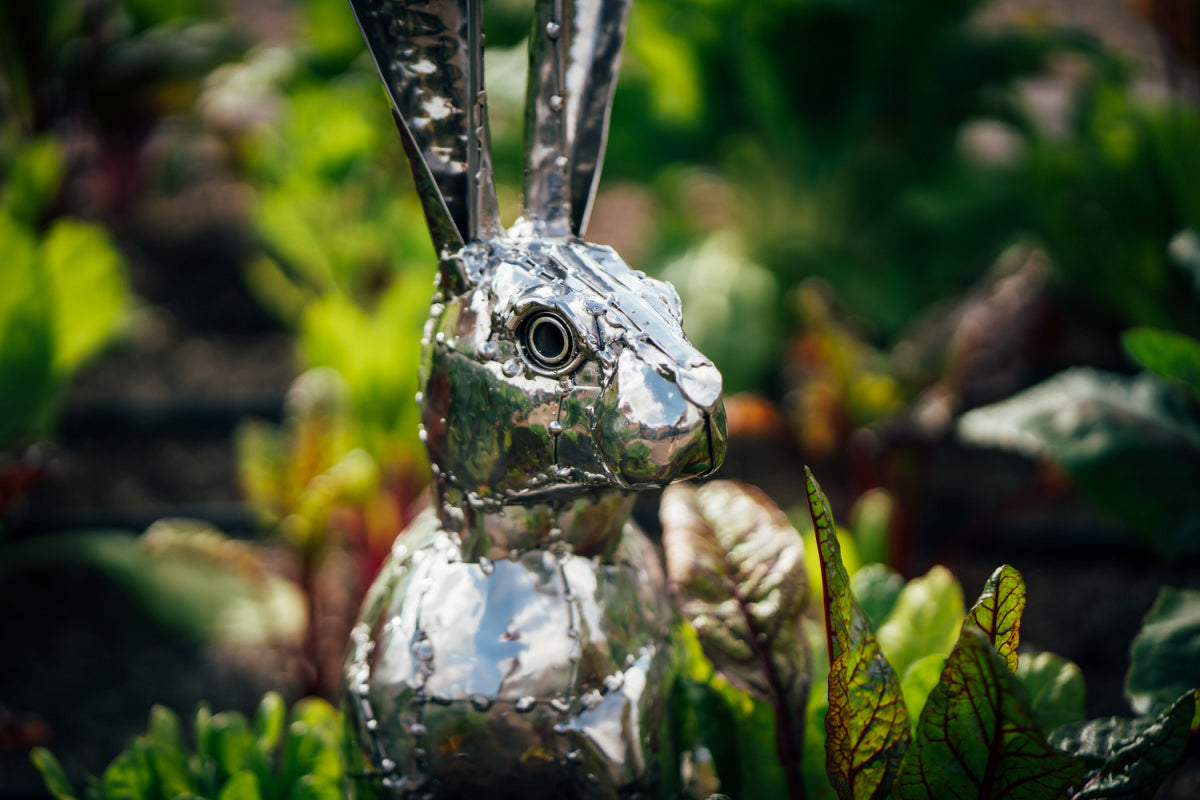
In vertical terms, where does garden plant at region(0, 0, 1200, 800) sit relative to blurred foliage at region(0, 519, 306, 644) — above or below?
above

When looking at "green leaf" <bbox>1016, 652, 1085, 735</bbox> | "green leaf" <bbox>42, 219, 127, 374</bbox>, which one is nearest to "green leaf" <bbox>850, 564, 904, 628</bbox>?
"green leaf" <bbox>1016, 652, 1085, 735</bbox>

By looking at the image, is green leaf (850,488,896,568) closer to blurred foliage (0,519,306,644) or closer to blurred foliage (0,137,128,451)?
blurred foliage (0,519,306,644)

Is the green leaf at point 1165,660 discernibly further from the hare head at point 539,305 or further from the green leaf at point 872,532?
the hare head at point 539,305

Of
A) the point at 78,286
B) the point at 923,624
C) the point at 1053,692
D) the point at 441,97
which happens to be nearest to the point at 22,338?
the point at 78,286

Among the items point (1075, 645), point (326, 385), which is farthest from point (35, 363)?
point (1075, 645)

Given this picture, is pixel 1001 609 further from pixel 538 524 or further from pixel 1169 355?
pixel 1169 355

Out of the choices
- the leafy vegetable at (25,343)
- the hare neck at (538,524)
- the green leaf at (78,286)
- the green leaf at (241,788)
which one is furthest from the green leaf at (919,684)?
the green leaf at (78,286)

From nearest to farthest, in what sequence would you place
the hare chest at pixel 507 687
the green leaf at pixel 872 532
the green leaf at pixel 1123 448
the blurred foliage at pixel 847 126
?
1. the hare chest at pixel 507 687
2. the green leaf at pixel 1123 448
3. the green leaf at pixel 872 532
4. the blurred foliage at pixel 847 126

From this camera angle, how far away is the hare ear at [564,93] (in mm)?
647

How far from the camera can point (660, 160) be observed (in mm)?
2311

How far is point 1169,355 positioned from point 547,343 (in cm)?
69

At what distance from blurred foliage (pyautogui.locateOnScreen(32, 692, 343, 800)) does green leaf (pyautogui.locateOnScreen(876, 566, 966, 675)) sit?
46cm

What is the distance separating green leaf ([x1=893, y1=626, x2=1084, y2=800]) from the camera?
54cm

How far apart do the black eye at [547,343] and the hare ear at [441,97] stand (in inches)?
4.3
